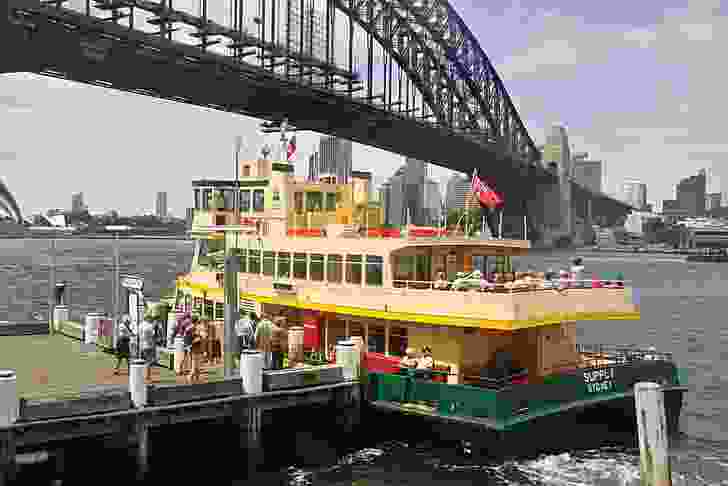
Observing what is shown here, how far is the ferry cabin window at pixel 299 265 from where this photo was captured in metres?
21.7

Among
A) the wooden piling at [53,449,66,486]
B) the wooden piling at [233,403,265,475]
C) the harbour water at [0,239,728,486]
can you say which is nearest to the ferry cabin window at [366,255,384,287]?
the harbour water at [0,239,728,486]

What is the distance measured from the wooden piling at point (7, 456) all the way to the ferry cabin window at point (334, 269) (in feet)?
29.8

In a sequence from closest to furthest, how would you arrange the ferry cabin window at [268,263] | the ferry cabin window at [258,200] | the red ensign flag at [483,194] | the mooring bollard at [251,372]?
1. the mooring bollard at [251,372]
2. the red ensign flag at [483,194]
3. the ferry cabin window at [268,263]
4. the ferry cabin window at [258,200]

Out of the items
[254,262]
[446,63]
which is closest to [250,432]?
[254,262]

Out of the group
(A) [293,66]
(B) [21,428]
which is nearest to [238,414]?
(B) [21,428]

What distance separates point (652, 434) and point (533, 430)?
4.72m

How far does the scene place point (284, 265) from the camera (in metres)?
22.4

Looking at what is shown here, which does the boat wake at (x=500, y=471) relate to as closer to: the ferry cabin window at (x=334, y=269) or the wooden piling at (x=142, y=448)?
the wooden piling at (x=142, y=448)

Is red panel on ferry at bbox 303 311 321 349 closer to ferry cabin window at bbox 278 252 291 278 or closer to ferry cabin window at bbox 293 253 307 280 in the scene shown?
ferry cabin window at bbox 293 253 307 280

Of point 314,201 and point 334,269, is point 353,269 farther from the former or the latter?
point 314,201

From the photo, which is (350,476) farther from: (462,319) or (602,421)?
(602,421)

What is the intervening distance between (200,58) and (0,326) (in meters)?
34.4

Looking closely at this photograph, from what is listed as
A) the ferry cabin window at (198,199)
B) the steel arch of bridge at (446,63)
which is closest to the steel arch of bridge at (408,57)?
the steel arch of bridge at (446,63)

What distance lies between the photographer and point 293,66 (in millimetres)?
68312
